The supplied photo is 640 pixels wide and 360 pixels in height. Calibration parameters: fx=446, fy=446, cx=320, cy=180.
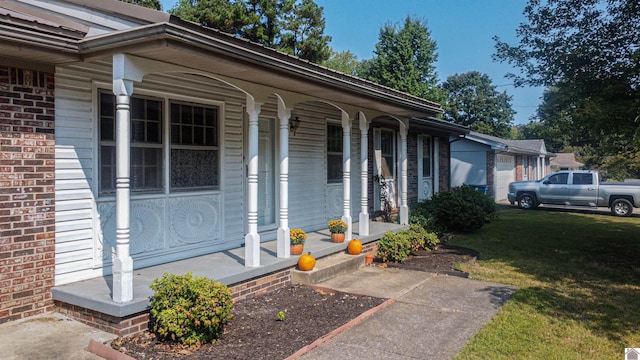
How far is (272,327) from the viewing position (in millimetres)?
4805

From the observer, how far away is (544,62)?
33.6 ft

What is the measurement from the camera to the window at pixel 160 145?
5434mm

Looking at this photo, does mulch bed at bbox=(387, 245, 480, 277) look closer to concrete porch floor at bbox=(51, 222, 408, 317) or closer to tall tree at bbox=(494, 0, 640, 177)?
concrete porch floor at bbox=(51, 222, 408, 317)

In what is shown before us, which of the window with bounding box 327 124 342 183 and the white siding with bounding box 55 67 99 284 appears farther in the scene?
the window with bounding box 327 124 342 183

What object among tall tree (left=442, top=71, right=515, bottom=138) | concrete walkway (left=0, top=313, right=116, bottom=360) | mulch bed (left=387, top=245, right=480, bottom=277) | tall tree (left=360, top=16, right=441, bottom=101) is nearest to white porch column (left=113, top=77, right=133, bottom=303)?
concrete walkway (left=0, top=313, right=116, bottom=360)

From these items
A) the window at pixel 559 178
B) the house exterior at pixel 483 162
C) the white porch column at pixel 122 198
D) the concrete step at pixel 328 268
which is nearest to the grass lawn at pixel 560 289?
the concrete step at pixel 328 268

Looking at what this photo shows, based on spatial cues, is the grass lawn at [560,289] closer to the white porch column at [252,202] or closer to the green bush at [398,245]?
the green bush at [398,245]

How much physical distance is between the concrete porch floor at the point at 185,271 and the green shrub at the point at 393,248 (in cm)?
35

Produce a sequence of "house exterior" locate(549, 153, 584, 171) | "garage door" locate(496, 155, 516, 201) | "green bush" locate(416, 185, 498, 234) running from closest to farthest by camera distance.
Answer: "green bush" locate(416, 185, 498, 234), "garage door" locate(496, 155, 516, 201), "house exterior" locate(549, 153, 584, 171)

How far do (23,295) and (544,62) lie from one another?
35.1 ft

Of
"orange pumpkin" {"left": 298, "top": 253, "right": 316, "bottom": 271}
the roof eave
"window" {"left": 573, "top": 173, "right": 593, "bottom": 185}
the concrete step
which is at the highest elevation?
the roof eave

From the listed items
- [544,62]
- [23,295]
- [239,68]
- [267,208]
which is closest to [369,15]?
[544,62]

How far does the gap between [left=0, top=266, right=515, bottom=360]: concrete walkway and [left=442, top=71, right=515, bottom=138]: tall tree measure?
49420 mm

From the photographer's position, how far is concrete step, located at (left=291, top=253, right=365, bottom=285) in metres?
6.51
